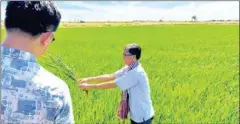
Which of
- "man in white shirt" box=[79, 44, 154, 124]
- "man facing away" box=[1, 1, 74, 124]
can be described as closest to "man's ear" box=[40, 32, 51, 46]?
"man facing away" box=[1, 1, 74, 124]

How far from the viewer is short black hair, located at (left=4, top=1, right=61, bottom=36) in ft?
5.03

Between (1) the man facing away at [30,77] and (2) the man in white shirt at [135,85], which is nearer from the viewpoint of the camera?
(1) the man facing away at [30,77]

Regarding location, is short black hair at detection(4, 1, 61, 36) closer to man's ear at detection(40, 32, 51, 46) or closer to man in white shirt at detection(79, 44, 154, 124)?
man's ear at detection(40, 32, 51, 46)

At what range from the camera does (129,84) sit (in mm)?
3760

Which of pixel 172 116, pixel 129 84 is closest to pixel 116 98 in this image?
pixel 172 116

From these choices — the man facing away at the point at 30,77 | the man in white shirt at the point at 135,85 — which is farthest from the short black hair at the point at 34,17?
the man in white shirt at the point at 135,85

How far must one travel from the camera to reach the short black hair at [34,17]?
1533 mm

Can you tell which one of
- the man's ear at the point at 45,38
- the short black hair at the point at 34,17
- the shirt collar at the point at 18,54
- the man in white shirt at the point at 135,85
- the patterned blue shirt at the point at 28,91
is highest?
the short black hair at the point at 34,17

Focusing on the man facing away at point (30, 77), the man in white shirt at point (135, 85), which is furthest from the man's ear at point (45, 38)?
the man in white shirt at point (135, 85)

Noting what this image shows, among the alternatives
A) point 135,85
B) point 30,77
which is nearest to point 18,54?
point 30,77

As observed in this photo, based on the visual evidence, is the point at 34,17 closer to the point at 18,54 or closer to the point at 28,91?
the point at 18,54

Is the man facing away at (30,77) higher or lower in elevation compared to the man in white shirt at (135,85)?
higher

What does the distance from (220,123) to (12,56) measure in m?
3.68

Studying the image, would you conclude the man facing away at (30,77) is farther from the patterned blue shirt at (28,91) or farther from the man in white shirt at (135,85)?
the man in white shirt at (135,85)
